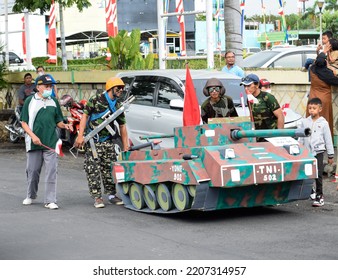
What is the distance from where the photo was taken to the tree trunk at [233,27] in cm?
1798

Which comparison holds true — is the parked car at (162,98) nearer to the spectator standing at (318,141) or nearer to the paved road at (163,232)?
the paved road at (163,232)

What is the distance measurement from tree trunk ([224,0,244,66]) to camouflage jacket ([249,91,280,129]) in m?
6.04

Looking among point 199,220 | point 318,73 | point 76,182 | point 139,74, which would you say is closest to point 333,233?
point 199,220

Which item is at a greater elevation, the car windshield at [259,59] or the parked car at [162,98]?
the car windshield at [259,59]

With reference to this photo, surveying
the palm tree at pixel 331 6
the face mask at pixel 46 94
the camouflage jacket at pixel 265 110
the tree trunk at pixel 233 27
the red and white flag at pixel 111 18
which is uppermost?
the palm tree at pixel 331 6

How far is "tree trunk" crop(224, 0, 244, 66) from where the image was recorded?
59.0 ft

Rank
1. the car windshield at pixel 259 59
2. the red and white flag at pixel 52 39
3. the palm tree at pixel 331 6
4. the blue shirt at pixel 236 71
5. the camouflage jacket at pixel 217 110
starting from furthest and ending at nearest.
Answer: the palm tree at pixel 331 6, the red and white flag at pixel 52 39, the car windshield at pixel 259 59, the blue shirt at pixel 236 71, the camouflage jacket at pixel 217 110

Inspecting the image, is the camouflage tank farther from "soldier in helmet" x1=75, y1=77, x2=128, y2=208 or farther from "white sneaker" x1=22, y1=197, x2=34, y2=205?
"white sneaker" x1=22, y1=197, x2=34, y2=205

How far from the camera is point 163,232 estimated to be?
9984 mm

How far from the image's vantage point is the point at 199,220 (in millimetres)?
10836

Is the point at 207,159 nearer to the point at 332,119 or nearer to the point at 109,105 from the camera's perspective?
the point at 109,105

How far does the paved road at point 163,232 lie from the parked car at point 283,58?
27.8ft

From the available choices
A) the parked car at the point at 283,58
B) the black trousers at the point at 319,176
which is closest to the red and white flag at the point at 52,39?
the parked car at the point at 283,58

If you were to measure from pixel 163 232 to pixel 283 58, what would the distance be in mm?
12027
